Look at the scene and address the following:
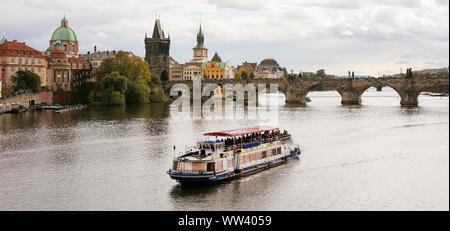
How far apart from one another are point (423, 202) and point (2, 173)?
27.2m

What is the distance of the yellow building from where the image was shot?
194 metres

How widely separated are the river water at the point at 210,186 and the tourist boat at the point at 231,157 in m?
0.74

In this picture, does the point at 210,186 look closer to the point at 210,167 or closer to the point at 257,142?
the point at 210,167

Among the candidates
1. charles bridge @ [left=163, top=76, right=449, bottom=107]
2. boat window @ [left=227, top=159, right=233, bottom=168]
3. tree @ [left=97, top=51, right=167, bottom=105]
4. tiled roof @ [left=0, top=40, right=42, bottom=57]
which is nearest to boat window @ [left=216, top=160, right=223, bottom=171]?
boat window @ [left=227, top=159, right=233, bottom=168]

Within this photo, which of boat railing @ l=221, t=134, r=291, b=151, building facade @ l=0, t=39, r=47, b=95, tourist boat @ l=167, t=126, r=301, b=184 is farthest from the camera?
building facade @ l=0, t=39, r=47, b=95

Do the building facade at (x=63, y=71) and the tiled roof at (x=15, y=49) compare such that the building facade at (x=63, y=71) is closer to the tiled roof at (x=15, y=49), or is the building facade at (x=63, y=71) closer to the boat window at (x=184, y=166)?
the tiled roof at (x=15, y=49)

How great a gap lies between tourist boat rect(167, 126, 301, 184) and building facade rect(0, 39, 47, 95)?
68.8 m

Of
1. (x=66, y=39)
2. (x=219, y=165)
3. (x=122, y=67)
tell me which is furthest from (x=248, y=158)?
(x=66, y=39)

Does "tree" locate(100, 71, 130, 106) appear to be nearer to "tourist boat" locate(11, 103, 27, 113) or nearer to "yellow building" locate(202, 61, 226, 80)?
"tourist boat" locate(11, 103, 27, 113)

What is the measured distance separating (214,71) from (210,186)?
163345 millimetres

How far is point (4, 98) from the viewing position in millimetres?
88375

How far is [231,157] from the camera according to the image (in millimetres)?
35312

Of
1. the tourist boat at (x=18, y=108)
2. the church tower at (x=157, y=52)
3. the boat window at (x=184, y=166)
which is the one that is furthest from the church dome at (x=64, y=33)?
the boat window at (x=184, y=166)
